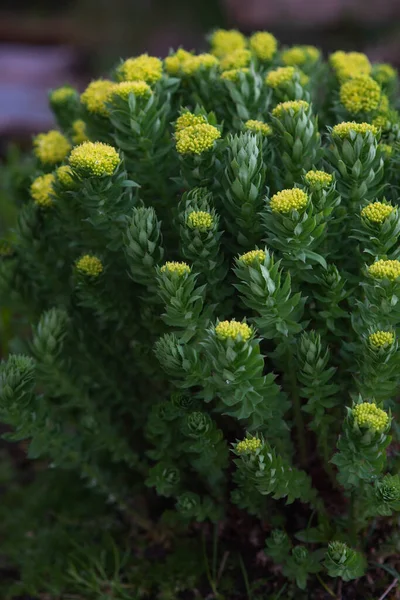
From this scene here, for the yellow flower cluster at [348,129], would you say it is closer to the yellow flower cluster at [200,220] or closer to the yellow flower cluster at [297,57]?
the yellow flower cluster at [200,220]

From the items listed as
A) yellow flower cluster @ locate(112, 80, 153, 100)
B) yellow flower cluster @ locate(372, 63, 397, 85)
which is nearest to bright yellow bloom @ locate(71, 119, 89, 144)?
yellow flower cluster @ locate(112, 80, 153, 100)

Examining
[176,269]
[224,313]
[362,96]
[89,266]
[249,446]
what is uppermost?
[362,96]

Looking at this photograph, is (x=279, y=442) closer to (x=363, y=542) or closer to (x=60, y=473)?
(x=363, y=542)

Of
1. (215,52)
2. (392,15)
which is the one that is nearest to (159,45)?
(392,15)

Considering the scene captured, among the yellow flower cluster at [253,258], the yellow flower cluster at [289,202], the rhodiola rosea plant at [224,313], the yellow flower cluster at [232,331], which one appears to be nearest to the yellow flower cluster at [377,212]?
the rhodiola rosea plant at [224,313]

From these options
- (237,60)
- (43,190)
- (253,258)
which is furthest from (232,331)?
(237,60)

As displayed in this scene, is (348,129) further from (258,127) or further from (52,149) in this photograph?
(52,149)

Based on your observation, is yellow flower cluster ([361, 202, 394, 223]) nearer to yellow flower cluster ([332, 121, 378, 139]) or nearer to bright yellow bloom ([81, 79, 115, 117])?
yellow flower cluster ([332, 121, 378, 139])
